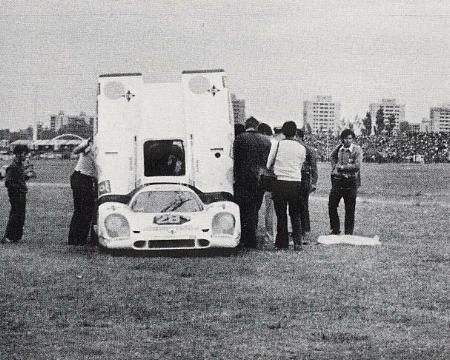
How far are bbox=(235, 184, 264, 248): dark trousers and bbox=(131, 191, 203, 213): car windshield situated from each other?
4.41ft

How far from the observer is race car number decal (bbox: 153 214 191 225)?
1425 cm

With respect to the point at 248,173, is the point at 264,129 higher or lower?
higher

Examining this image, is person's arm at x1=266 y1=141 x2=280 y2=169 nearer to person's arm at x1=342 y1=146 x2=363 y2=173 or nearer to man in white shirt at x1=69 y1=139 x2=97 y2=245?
person's arm at x1=342 y1=146 x2=363 y2=173

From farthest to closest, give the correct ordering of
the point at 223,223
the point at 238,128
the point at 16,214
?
the point at 238,128
the point at 16,214
the point at 223,223

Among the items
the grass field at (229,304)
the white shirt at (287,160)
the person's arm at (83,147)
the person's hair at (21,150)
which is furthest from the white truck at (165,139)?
the person's hair at (21,150)

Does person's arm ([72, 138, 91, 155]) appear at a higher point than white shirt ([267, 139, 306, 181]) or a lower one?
higher

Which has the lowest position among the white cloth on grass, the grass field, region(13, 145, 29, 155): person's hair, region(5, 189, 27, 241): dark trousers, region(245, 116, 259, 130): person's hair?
the grass field

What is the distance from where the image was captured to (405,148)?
134 meters

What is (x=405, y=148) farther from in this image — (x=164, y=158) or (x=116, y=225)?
(x=116, y=225)

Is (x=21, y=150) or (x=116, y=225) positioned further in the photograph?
(x=21, y=150)

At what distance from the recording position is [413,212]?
25.1 m

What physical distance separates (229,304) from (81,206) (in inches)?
277

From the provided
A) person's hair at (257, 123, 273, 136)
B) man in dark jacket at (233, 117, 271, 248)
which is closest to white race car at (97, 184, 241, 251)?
man in dark jacket at (233, 117, 271, 248)

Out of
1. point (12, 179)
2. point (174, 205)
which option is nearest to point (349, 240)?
point (174, 205)
